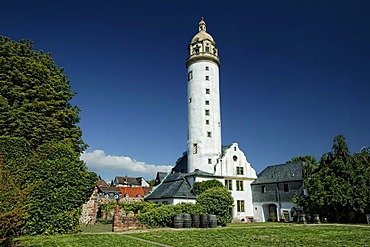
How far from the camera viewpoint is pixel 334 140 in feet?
92.0

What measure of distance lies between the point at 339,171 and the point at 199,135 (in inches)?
683

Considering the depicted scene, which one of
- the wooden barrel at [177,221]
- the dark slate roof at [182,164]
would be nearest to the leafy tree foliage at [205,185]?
the dark slate roof at [182,164]

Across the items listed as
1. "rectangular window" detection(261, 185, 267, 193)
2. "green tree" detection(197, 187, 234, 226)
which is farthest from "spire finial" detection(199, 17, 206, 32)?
"green tree" detection(197, 187, 234, 226)

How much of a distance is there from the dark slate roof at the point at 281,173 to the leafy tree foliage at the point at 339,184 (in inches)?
236

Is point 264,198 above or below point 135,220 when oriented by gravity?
above

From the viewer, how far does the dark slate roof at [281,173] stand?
3502 cm

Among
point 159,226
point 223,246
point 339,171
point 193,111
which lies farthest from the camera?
point 193,111

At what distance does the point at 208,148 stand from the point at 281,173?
9.56 m

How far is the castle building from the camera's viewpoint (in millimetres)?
37406

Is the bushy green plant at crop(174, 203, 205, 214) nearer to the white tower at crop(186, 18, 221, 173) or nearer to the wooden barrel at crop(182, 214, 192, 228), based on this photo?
the wooden barrel at crop(182, 214, 192, 228)

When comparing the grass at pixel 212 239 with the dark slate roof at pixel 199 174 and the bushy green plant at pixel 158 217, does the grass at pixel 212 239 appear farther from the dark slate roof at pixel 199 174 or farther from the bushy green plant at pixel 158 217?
the dark slate roof at pixel 199 174

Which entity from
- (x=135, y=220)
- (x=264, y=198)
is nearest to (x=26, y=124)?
(x=135, y=220)

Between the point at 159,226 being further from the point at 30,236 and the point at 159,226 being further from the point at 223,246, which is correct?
the point at 223,246

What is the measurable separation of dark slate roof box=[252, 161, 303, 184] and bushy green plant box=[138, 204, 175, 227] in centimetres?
1853
